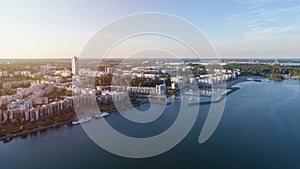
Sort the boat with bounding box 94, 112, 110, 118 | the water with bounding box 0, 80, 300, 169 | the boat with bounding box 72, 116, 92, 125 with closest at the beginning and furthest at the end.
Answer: the water with bounding box 0, 80, 300, 169 → the boat with bounding box 72, 116, 92, 125 → the boat with bounding box 94, 112, 110, 118

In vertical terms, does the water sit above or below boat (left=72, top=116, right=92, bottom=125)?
below

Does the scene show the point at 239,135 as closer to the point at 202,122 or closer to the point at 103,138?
the point at 202,122

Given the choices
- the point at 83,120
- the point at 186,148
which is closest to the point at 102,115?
the point at 83,120

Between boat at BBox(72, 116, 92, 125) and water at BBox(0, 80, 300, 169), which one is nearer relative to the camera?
water at BBox(0, 80, 300, 169)

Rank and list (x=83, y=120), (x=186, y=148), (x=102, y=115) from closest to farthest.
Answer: (x=186, y=148)
(x=83, y=120)
(x=102, y=115)

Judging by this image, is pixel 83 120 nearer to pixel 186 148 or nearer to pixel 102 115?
pixel 102 115

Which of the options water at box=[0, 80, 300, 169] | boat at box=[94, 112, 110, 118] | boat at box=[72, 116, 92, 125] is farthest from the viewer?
boat at box=[94, 112, 110, 118]

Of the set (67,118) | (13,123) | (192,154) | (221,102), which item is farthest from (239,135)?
(13,123)

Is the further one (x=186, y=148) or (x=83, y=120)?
(x=83, y=120)
